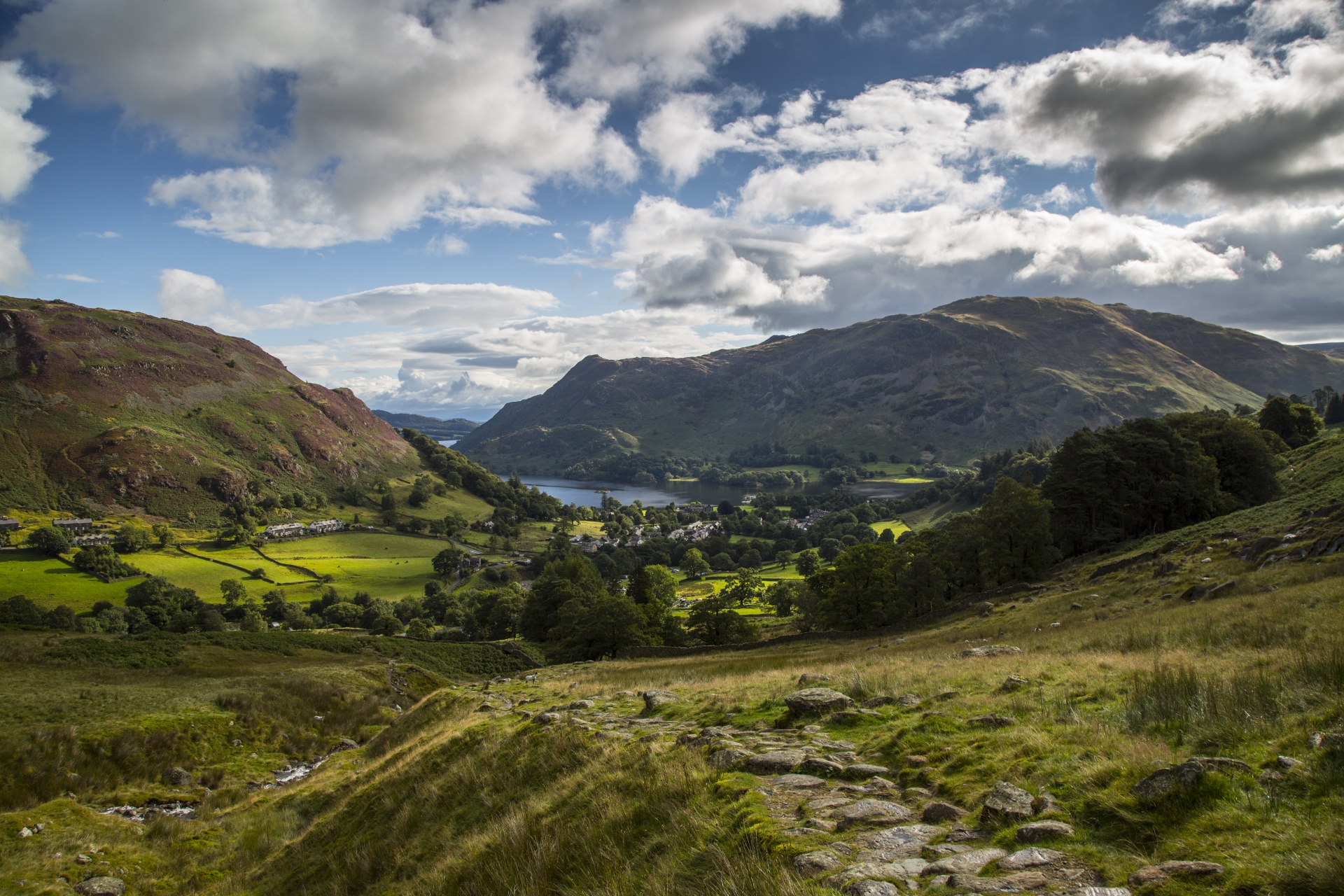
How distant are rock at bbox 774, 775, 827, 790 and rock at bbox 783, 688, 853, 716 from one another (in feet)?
12.6

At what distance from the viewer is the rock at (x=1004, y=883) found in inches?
200

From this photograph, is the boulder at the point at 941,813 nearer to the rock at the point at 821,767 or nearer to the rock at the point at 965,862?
the rock at the point at 965,862

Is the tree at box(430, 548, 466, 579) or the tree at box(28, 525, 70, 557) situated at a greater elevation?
the tree at box(28, 525, 70, 557)

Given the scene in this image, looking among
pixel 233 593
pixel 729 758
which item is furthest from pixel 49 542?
pixel 729 758

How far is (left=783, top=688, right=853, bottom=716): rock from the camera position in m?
12.6

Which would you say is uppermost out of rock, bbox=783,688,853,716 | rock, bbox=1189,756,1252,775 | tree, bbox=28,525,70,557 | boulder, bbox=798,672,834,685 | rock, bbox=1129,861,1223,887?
rock, bbox=1189,756,1252,775

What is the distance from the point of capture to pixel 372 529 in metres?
182

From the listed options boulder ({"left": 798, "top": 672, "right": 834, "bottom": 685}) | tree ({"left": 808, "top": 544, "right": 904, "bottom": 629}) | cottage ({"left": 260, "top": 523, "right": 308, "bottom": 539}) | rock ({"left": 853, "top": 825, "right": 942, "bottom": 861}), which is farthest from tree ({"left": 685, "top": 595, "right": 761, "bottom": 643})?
cottage ({"left": 260, "top": 523, "right": 308, "bottom": 539})

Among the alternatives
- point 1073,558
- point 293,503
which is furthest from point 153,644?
point 293,503

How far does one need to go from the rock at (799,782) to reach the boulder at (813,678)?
806 centimetres

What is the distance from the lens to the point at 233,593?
103875mm

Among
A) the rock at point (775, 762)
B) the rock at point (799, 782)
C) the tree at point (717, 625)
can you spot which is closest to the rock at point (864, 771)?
the rock at point (799, 782)

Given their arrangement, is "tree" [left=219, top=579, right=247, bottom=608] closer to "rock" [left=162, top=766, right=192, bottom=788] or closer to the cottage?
the cottage

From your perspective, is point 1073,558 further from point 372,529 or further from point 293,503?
point 293,503
